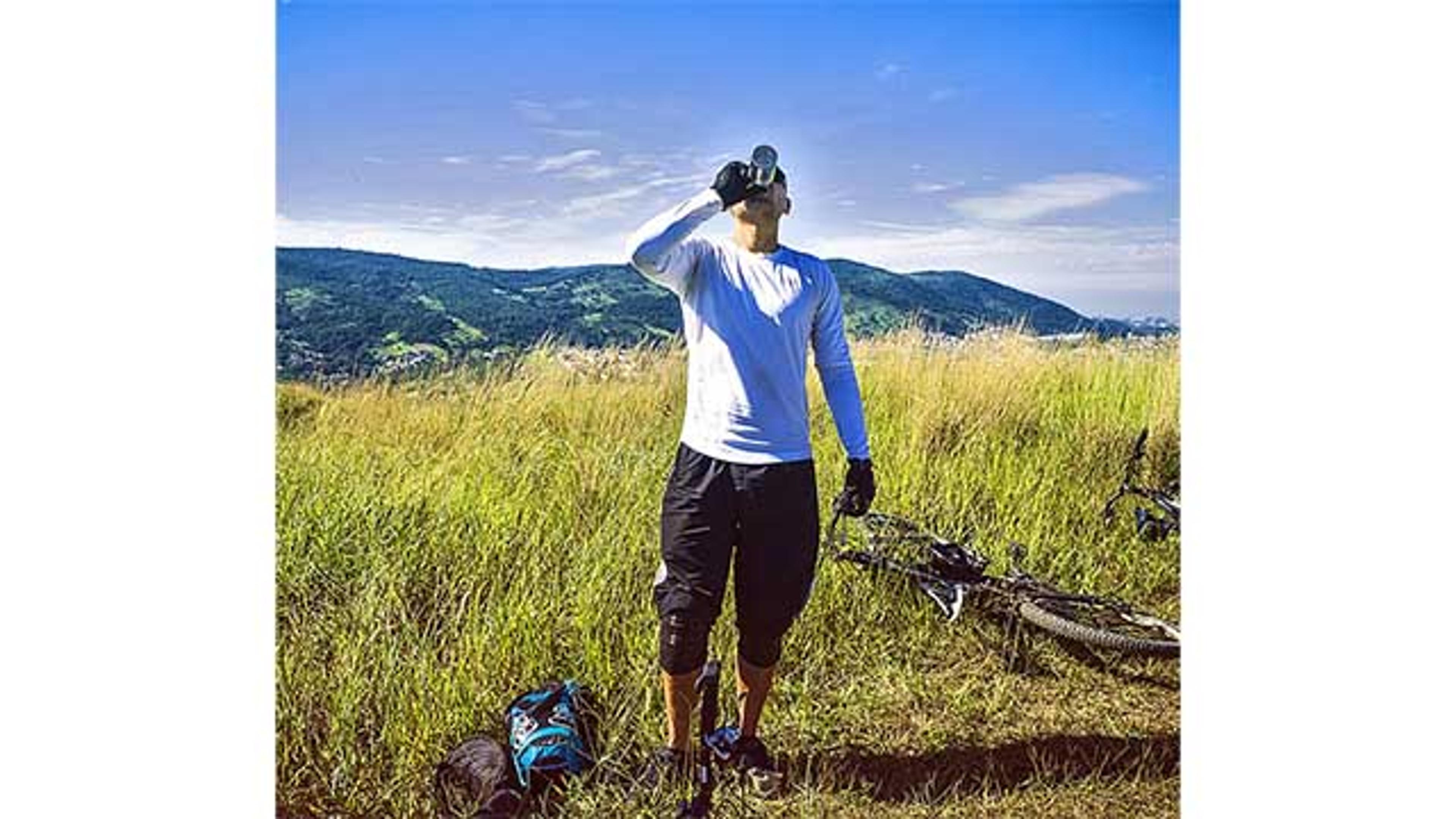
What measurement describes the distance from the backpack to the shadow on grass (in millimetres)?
547

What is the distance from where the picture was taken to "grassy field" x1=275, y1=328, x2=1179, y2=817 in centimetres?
448

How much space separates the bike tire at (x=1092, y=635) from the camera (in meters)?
4.68

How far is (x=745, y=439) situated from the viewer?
174 inches

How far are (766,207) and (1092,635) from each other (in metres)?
1.45

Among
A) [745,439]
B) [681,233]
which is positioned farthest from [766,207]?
[745,439]

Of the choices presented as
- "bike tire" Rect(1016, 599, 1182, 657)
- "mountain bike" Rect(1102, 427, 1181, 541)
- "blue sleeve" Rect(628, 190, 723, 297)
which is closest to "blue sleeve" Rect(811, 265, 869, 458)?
"blue sleeve" Rect(628, 190, 723, 297)

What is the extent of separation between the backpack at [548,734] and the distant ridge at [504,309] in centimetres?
94

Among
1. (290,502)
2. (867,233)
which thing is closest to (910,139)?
(867,233)

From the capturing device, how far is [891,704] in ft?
15.0

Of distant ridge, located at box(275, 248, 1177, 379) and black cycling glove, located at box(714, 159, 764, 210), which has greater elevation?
black cycling glove, located at box(714, 159, 764, 210)

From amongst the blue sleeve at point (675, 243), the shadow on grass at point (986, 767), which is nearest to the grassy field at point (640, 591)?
the shadow on grass at point (986, 767)

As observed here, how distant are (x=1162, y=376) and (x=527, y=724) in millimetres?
1958

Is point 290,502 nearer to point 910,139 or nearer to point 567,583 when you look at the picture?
point 567,583

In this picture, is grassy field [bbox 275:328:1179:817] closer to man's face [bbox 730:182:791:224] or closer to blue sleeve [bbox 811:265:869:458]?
blue sleeve [bbox 811:265:869:458]
